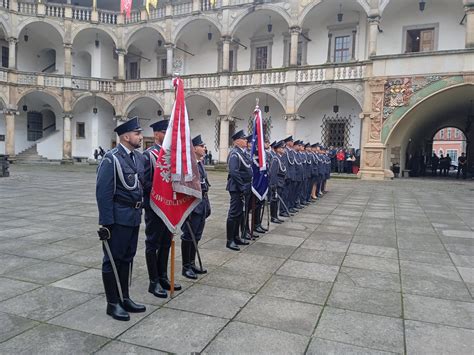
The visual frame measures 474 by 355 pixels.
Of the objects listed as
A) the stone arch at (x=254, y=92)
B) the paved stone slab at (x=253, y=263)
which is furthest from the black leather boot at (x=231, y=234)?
the stone arch at (x=254, y=92)

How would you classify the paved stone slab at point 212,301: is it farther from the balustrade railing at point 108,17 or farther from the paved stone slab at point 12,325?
the balustrade railing at point 108,17

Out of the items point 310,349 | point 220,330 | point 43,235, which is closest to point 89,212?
point 43,235

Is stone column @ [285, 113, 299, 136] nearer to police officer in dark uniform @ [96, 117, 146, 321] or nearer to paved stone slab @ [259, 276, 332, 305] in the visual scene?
paved stone slab @ [259, 276, 332, 305]

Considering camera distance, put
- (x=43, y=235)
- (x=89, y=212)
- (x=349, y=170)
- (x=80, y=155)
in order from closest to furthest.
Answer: (x=43, y=235) < (x=89, y=212) < (x=349, y=170) < (x=80, y=155)

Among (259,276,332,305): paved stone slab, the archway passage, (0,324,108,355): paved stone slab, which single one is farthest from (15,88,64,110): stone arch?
(0,324,108,355): paved stone slab

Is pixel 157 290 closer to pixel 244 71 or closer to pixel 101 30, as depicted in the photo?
pixel 244 71

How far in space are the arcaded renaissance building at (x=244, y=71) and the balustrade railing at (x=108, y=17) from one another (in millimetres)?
71

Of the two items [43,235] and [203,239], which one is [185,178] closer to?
[203,239]

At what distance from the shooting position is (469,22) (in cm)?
1762

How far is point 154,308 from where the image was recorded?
12.0 feet


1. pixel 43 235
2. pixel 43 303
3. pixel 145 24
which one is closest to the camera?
pixel 43 303

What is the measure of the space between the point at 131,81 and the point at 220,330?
87.1 ft

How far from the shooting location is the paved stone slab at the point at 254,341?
2.90m

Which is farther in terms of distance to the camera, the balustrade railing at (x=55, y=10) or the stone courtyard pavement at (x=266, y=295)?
the balustrade railing at (x=55, y=10)
